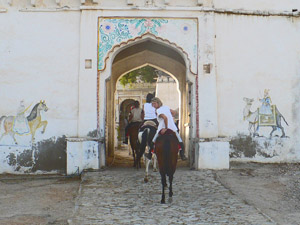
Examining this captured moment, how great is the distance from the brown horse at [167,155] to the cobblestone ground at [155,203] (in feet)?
1.46

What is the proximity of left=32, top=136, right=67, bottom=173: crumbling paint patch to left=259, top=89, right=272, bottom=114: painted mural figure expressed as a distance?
5.03 meters

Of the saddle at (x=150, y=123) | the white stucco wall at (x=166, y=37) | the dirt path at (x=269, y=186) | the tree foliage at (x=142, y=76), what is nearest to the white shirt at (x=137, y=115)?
the white stucco wall at (x=166, y=37)

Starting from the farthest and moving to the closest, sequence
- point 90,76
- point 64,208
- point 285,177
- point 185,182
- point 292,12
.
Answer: point 292,12
point 90,76
point 285,177
point 185,182
point 64,208

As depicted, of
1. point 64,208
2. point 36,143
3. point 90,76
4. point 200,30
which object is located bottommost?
point 64,208

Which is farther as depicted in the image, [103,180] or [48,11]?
[48,11]

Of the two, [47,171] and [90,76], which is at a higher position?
[90,76]

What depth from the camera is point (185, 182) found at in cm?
777

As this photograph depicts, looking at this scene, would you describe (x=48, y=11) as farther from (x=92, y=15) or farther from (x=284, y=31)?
(x=284, y=31)

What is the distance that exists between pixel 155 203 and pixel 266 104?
4845 mm

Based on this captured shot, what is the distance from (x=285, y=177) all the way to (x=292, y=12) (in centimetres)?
437

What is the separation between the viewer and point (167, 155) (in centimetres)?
640

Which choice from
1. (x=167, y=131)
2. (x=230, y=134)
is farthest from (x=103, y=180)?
(x=230, y=134)

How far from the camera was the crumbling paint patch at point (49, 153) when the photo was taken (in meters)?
9.30

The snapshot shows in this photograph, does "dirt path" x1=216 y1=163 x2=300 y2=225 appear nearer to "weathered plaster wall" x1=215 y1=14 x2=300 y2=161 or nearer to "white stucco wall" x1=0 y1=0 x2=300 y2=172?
"weathered plaster wall" x1=215 y1=14 x2=300 y2=161
